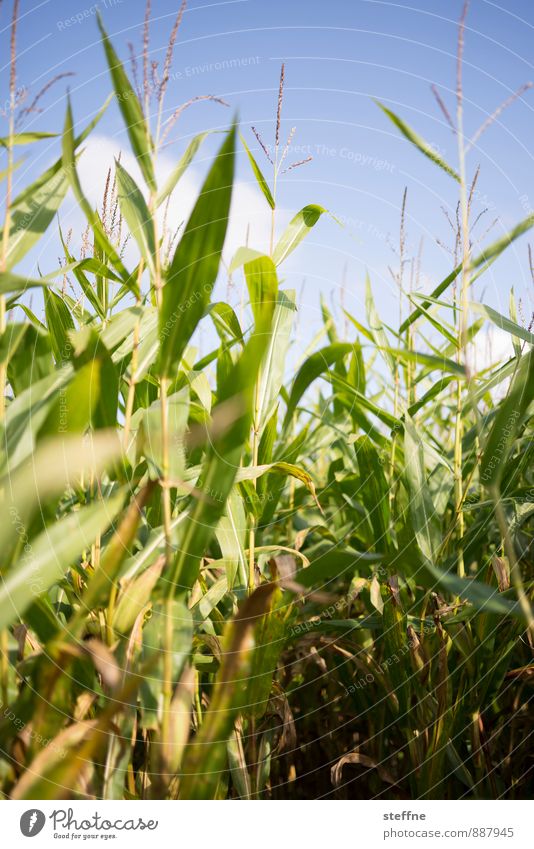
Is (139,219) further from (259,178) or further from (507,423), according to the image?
(507,423)

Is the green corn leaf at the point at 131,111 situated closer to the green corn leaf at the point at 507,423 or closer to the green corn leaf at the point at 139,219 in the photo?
the green corn leaf at the point at 139,219

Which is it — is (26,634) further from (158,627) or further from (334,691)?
(334,691)

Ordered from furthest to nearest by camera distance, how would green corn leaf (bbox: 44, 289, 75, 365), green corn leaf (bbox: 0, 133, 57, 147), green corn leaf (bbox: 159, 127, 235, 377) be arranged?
green corn leaf (bbox: 44, 289, 75, 365), green corn leaf (bbox: 0, 133, 57, 147), green corn leaf (bbox: 159, 127, 235, 377)

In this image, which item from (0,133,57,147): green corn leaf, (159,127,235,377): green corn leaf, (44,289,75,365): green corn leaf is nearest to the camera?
(159,127,235,377): green corn leaf

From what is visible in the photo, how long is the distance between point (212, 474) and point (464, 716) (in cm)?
56

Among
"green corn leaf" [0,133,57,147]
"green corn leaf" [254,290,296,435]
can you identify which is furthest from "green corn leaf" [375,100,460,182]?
"green corn leaf" [0,133,57,147]

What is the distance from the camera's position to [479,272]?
2.34ft
